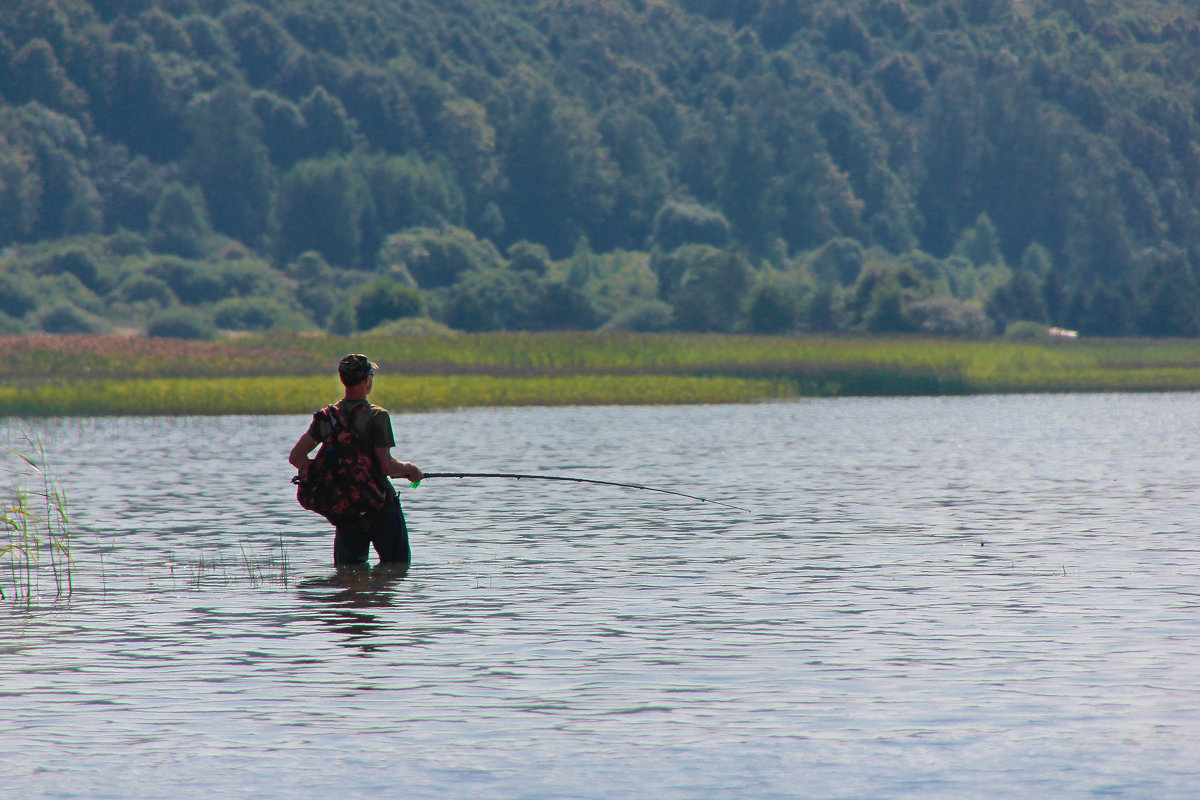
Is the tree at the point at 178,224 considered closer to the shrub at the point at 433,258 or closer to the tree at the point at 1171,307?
the shrub at the point at 433,258

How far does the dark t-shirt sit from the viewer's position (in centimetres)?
1614

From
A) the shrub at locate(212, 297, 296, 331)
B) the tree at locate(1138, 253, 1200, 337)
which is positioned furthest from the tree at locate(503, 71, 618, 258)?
the tree at locate(1138, 253, 1200, 337)

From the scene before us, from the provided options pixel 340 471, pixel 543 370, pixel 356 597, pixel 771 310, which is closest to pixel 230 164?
pixel 771 310

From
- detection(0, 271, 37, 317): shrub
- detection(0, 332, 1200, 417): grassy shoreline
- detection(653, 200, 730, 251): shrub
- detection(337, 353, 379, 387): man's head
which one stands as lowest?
detection(0, 332, 1200, 417): grassy shoreline

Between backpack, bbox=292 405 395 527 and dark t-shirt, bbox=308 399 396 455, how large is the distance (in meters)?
0.04

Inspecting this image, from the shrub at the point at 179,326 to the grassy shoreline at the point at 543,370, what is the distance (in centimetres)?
4403

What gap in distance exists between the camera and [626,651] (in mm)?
13859

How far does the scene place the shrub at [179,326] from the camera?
11967 cm

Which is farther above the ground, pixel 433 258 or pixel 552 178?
pixel 552 178

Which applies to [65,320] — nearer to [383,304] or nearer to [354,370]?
[383,304]

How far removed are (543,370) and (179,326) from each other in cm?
5393

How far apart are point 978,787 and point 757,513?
17054 millimetres

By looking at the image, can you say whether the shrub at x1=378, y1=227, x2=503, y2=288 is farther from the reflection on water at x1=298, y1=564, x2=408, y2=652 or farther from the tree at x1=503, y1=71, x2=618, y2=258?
the reflection on water at x1=298, y1=564, x2=408, y2=652

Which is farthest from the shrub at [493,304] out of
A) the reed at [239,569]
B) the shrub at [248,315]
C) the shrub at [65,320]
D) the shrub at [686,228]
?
the reed at [239,569]
